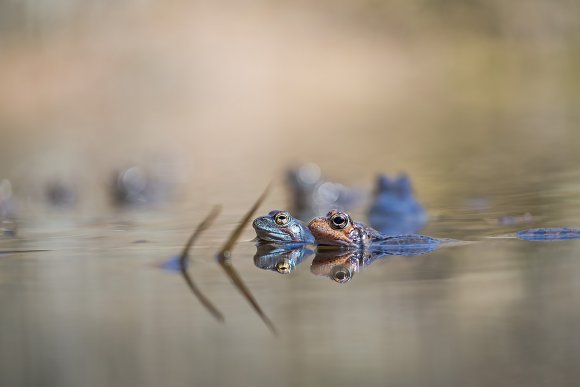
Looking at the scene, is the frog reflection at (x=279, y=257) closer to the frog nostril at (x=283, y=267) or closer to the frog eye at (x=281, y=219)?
the frog nostril at (x=283, y=267)

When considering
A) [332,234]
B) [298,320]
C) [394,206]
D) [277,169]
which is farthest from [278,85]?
[298,320]

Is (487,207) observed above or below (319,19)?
below

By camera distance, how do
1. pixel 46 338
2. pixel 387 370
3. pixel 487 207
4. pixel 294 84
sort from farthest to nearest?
pixel 294 84 → pixel 487 207 → pixel 46 338 → pixel 387 370

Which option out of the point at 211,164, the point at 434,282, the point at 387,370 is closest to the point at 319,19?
the point at 211,164

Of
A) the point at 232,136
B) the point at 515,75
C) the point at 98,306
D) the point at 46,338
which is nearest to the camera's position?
the point at 46,338

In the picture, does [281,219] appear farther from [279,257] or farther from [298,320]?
[298,320]

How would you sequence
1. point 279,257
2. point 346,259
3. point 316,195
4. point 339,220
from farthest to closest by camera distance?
1. point 316,195
2. point 339,220
3. point 279,257
4. point 346,259

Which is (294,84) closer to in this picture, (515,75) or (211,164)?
(515,75)
